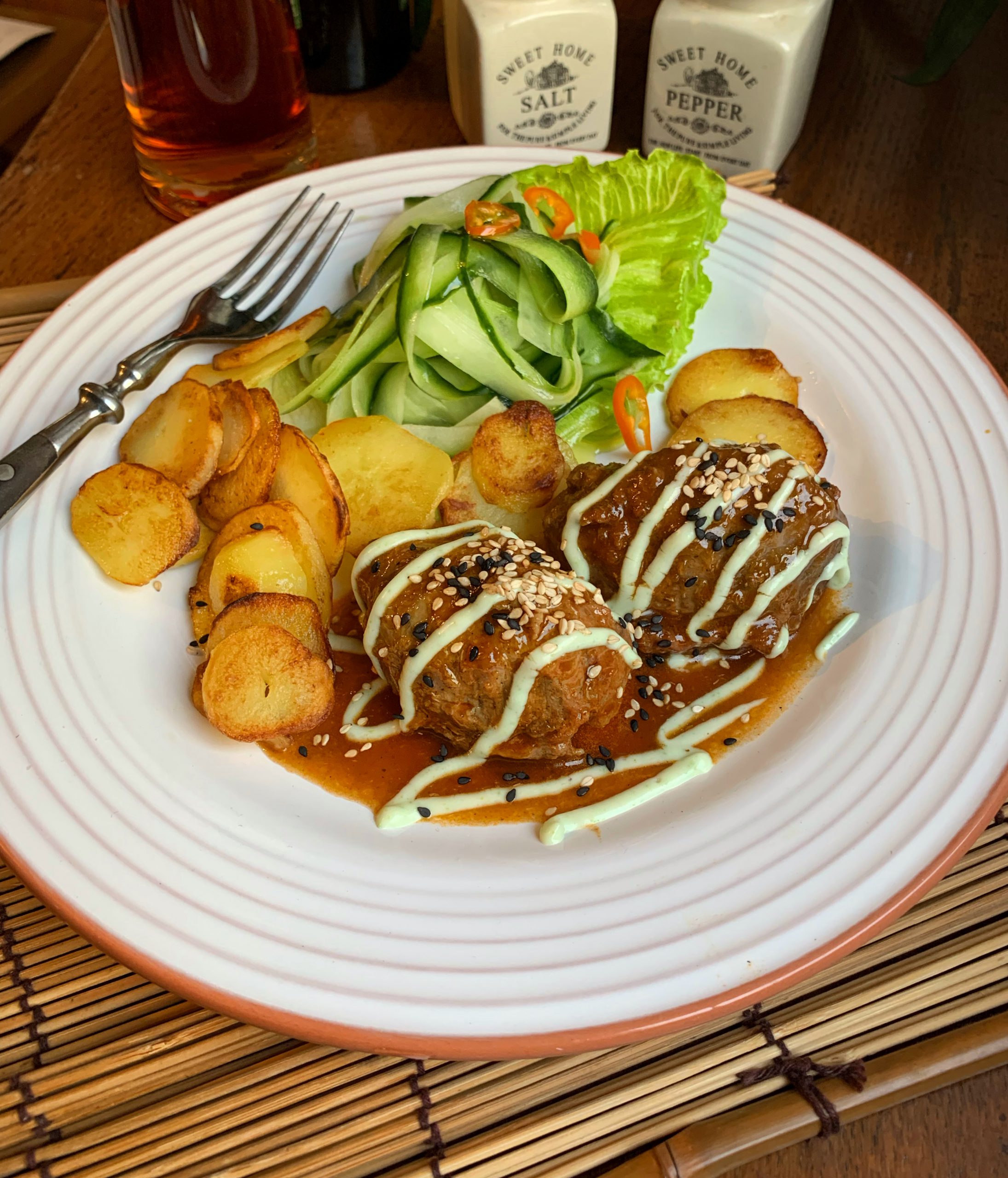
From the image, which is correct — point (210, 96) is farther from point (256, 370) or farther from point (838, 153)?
point (838, 153)

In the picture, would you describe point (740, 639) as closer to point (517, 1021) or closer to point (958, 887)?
point (958, 887)

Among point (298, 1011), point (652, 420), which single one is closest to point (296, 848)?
point (298, 1011)

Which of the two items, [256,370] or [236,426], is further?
[256,370]

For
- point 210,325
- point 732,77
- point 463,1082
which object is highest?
point 732,77

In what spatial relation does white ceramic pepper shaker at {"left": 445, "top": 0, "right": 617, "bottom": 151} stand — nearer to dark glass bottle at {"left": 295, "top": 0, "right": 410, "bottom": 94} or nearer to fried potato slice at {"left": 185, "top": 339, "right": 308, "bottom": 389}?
dark glass bottle at {"left": 295, "top": 0, "right": 410, "bottom": 94}

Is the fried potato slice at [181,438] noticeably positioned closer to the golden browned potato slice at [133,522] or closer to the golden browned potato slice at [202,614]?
the golden browned potato slice at [133,522]

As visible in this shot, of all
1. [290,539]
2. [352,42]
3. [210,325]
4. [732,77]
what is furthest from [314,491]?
[352,42]

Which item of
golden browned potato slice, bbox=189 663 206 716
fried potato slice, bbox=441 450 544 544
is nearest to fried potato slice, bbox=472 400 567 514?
fried potato slice, bbox=441 450 544 544
